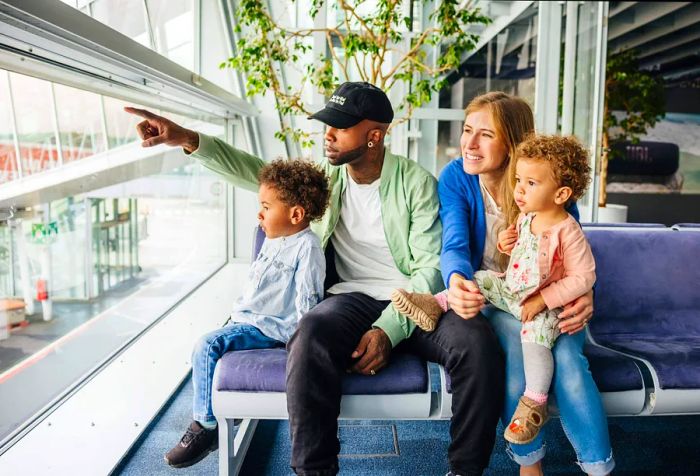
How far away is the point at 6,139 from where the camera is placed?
2.16 m

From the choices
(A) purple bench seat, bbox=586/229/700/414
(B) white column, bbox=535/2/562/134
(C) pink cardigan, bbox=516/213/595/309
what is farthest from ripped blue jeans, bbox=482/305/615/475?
(B) white column, bbox=535/2/562/134

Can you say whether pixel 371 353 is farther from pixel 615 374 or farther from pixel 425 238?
pixel 615 374

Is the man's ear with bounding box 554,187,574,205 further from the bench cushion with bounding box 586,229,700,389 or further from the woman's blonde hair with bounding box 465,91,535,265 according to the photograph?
the bench cushion with bounding box 586,229,700,389

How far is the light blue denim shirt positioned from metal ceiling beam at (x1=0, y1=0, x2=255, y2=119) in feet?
3.04

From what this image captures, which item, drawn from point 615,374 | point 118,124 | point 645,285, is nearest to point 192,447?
point 615,374

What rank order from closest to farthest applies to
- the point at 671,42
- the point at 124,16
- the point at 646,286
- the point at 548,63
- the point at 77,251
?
the point at 646,286, the point at 77,251, the point at 124,16, the point at 548,63, the point at 671,42

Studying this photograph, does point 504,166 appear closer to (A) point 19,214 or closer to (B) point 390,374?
(B) point 390,374

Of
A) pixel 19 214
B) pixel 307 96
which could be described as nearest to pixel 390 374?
pixel 19 214

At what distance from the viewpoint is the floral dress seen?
166cm

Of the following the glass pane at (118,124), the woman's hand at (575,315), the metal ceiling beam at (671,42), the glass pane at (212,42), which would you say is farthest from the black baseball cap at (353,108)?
the metal ceiling beam at (671,42)

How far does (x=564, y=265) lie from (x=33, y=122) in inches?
86.6

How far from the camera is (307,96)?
6.39 metres

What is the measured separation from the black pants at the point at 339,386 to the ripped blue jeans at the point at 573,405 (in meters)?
0.06

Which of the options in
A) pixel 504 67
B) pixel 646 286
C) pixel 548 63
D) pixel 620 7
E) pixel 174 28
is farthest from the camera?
pixel 620 7
